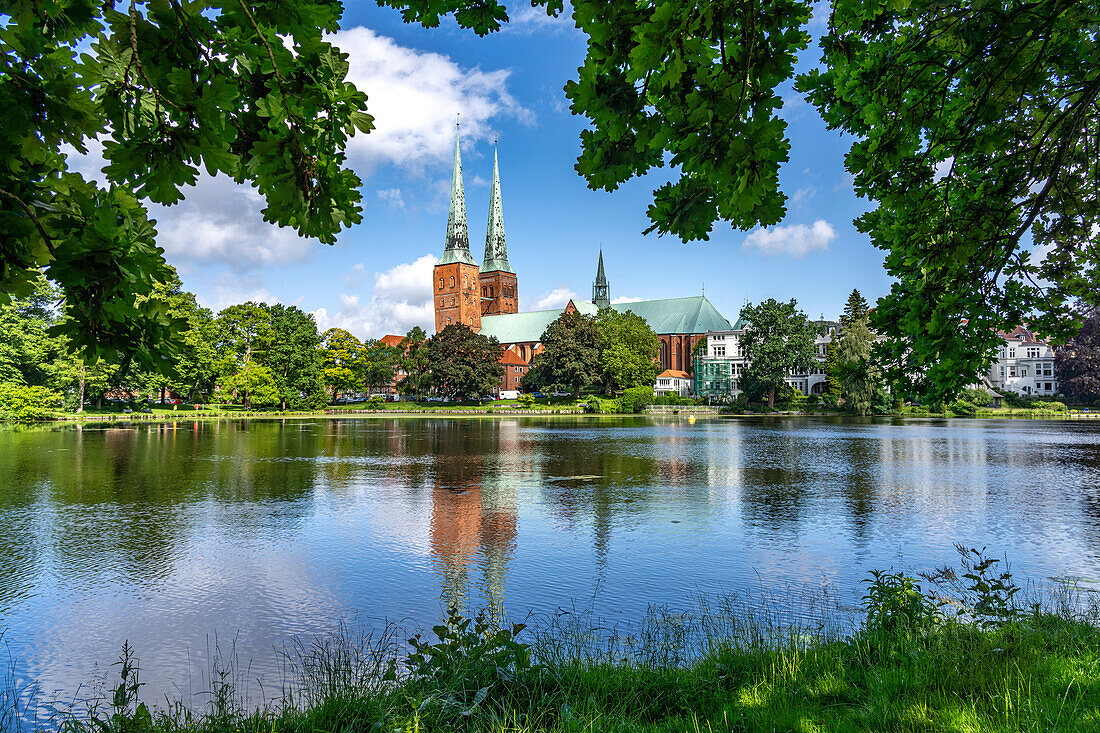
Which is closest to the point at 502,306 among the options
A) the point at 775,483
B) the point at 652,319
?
the point at 652,319

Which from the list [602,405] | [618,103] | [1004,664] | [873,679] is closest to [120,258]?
[618,103]

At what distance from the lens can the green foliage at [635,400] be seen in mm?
78688

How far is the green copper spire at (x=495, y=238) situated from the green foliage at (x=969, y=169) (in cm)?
11722

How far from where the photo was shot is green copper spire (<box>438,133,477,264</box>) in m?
114

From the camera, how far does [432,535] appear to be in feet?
41.1

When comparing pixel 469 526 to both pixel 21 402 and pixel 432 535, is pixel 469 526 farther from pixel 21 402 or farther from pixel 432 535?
pixel 21 402

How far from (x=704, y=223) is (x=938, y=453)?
3085 cm

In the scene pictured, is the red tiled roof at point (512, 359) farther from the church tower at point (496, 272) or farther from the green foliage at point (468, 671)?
the green foliage at point (468, 671)

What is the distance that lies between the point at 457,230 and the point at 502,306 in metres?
17.5

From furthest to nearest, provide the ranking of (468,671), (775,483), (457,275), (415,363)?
(457,275) < (415,363) < (775,483) < (468,671)

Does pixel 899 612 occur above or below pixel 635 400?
below

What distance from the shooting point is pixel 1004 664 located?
476cm

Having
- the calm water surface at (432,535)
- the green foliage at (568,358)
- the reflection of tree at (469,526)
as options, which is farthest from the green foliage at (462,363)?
the reflection of tree at (469,526)

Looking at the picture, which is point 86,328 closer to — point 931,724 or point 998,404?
point 931,724
